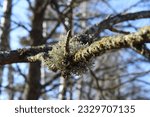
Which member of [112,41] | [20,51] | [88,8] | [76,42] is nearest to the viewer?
[112,41]

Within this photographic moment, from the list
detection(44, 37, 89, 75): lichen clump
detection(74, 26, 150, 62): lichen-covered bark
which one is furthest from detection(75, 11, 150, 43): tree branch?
detection(74, 26, 150, 62): lichen-covered bark

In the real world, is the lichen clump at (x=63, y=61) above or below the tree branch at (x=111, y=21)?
below

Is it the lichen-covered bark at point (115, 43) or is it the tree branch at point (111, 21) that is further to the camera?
the tree branch at point (111, 21)

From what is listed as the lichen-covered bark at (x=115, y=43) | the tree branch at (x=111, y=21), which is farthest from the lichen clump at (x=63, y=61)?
the tree branch at (x=111, y=21)

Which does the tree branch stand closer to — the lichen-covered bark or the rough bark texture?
the lichen-covered bark

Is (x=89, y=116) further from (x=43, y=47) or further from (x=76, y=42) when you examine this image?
(x=76, y=42)

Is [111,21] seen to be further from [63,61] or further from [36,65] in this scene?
[36,65]

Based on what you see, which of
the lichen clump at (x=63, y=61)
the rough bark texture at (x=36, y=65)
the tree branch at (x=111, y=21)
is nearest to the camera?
the lichen clump at (x=63, y=61)

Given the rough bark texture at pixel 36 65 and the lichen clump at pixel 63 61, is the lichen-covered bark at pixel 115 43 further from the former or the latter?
the rough bark texture at pixel 36 65

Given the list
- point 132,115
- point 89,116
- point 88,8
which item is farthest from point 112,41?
point 88,8
